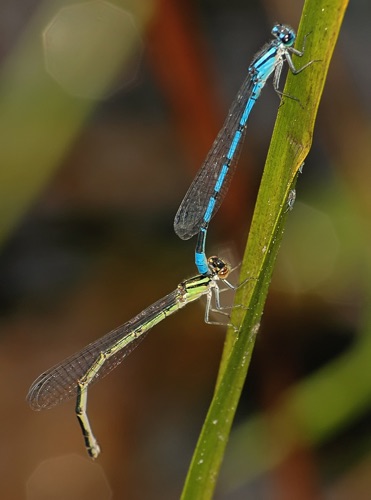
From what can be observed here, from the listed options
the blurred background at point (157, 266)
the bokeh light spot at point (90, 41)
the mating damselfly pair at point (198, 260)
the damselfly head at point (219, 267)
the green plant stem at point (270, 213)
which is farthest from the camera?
the bokeh light spot at point (90, 41)

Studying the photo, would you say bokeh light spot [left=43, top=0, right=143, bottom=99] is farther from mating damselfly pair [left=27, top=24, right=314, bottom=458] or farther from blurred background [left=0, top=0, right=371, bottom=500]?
mating damselfly pair [left=27, top=24, right=314, bottom=458]

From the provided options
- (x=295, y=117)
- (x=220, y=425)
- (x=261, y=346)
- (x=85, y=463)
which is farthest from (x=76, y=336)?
(x=295, y=117)

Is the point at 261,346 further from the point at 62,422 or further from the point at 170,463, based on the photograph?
the point at 62,422

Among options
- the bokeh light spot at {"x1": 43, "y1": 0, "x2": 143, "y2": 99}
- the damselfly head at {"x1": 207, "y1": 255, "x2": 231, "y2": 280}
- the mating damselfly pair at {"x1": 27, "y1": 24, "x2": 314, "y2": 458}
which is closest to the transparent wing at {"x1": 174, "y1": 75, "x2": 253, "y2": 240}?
the mating damselfly pair at {"x1": 27, "y1": 24, "x2": 314, "y2": 458}

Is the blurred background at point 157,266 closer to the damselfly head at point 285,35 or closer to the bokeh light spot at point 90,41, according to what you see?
the bokeh light spot at point 90,41

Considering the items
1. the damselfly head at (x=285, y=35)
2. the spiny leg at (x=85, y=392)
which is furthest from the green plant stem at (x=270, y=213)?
the spiny leg at (x=85, y=392)

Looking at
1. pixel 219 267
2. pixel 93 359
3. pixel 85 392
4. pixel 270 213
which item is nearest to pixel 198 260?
pixel 219 267

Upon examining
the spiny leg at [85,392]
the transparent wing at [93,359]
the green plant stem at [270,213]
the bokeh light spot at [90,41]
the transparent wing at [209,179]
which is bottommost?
the green plant stem at [270,213]
